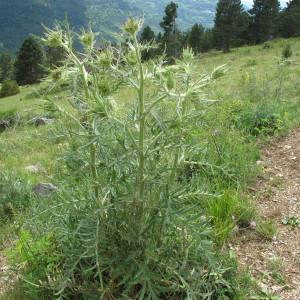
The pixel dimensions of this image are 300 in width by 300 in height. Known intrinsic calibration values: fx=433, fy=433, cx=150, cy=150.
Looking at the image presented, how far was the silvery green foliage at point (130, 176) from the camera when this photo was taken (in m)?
2.24

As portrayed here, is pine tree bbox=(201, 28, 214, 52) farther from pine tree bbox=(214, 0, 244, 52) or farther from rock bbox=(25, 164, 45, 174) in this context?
rock bbox=(25, 164, 45, 174)

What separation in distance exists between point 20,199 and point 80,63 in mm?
2683

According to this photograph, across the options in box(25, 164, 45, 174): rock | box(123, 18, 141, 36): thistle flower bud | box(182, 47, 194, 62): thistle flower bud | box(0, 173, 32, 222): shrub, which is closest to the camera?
box(123, 18, 141, 36): thistle flower bud

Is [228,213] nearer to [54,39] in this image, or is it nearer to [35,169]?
[54,39]

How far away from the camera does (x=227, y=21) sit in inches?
1694

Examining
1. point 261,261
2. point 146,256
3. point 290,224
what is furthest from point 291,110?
point 146,256

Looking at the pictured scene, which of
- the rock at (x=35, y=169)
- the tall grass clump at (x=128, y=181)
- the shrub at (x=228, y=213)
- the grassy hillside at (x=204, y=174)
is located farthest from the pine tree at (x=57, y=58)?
the shrub at (x=228, y=213)

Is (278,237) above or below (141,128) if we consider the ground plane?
below

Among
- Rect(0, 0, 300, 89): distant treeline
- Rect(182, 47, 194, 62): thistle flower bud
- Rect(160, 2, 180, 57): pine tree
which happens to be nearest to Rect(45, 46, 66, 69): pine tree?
Rect(182, 47, 194, 62): thistle flower bud

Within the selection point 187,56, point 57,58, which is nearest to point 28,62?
point 57,58

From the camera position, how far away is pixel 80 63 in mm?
2299

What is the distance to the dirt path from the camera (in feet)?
10.6

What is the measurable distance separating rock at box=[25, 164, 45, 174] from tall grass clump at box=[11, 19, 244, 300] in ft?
10.3

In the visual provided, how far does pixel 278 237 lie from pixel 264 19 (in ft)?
144
